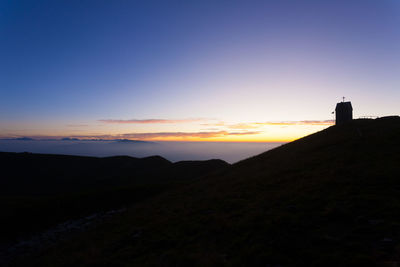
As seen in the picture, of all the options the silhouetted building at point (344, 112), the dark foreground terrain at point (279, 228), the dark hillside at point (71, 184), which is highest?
the silhouetted building at point (344, 112)

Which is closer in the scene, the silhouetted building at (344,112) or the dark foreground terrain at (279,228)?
the dark foreground terrain at (279,228)

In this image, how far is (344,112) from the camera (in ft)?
132

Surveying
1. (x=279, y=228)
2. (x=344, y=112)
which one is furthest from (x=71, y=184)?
(x=344, y=112)

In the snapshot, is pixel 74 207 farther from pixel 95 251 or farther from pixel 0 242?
pixel 95 251

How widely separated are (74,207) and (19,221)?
6.02 m

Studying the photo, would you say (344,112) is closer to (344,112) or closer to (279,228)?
(344,112)

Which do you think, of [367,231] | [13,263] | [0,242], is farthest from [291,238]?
[0,242]

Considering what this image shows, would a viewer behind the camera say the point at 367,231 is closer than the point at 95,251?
Yes

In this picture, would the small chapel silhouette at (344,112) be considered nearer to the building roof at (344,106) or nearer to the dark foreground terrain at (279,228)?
the building roof at (344,106)

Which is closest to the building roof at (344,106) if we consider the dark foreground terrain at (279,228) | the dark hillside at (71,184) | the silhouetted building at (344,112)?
the silhouetted building at (344,112)

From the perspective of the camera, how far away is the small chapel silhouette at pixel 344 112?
132ft

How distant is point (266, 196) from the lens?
14047mm

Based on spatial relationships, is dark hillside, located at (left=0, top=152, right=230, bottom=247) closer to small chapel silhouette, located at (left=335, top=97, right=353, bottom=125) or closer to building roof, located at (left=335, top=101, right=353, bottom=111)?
small chapel silhouette, located at (left=335, top=97, right=353, bottom=125)

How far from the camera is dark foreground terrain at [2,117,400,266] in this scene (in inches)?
284
